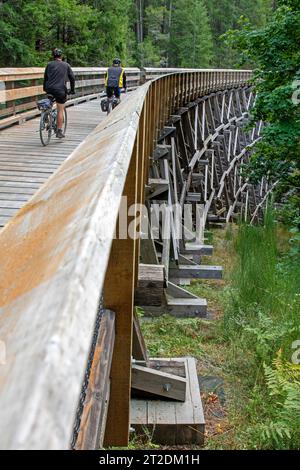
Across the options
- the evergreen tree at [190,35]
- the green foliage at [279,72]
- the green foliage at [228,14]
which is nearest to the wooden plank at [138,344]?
the green foliage at [279,72]

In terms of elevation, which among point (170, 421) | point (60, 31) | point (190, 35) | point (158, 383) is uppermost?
point (60, 31)

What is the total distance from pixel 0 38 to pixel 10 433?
21.7 m

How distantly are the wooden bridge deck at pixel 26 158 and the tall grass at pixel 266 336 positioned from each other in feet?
8.05

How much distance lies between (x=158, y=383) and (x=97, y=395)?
2.88 m

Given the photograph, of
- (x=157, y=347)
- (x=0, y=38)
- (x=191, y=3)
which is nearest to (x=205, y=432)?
(x=157, y=347)

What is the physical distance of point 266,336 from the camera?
5621mm

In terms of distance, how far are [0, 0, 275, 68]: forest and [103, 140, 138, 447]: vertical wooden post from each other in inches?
393

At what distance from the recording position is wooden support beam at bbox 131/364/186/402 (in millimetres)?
4426

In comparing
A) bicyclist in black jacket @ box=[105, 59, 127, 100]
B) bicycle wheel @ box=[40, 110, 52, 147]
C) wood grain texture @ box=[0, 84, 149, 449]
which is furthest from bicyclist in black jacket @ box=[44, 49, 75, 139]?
wood grain texture @ box=[0, 84, 149, 449]

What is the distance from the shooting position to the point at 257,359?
5.75m

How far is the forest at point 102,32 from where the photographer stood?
22031 mm

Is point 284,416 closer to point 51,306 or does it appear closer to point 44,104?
point 51,306

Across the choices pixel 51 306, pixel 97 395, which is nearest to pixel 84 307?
pixel 51 306

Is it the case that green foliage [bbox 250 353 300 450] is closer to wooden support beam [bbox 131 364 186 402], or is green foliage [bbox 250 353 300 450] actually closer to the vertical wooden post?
wooden support beam [bbox 131 364 186 402]
